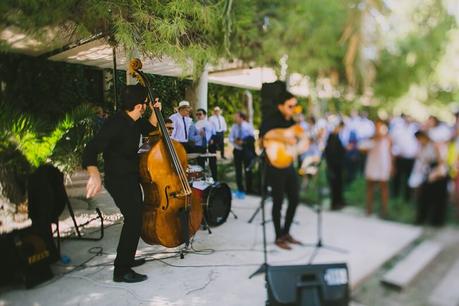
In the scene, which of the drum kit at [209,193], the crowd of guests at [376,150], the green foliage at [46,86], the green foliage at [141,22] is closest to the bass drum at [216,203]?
Answer: the drum kit at [209,193]

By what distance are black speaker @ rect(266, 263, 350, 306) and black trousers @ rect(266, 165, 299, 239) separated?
2.20 ft

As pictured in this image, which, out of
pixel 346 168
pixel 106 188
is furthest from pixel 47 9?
pixel 346 168

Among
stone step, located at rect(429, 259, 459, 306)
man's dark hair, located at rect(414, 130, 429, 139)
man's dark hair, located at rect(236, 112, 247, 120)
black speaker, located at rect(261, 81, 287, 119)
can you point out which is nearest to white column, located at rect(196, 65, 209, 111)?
man's dark hair, located at rect(236, 112, 247, 120)

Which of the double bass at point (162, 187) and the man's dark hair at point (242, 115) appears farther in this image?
the man's dark hair at point (242, 115)

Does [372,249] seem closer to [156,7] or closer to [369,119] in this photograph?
[369,119]

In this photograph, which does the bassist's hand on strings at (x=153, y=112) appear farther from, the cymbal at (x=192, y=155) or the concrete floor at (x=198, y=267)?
the concrete floor at (x=198, y=267)

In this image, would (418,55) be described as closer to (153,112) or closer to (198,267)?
(153,112)

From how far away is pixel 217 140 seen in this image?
2.11 m

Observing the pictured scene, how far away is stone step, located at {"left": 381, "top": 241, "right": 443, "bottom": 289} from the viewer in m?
1.27

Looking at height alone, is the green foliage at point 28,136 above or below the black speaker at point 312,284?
above

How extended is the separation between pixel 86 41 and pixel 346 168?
1.39 meters

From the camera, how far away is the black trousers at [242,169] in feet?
7.01

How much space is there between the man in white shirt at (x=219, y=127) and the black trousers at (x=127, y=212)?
587mm

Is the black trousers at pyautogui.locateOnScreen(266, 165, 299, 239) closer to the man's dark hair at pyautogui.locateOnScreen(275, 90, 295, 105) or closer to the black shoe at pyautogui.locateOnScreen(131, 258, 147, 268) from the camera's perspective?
the man's dark hair at pyautogui.locateOnScreen(275, 90, 295, 105)
